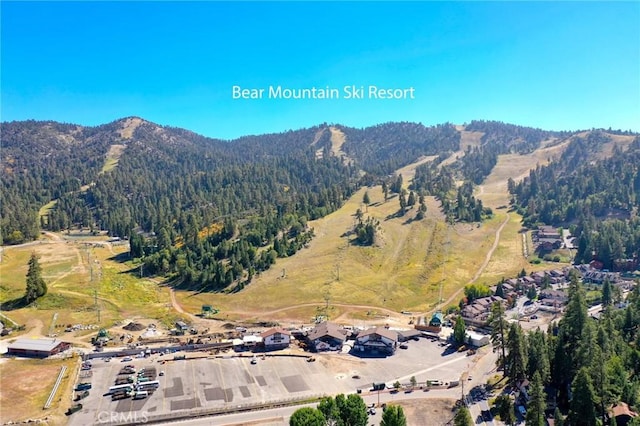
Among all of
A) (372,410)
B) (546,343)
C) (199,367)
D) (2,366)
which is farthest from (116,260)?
(546,343)

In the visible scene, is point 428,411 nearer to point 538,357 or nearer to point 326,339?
point 538,357

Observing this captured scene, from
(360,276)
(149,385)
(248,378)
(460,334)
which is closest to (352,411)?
(248,378)

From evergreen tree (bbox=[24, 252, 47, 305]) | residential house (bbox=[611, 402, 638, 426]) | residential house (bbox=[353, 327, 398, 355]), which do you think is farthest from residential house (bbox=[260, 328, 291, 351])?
evergreen tree (bbox=[24, 252, 47, 305])

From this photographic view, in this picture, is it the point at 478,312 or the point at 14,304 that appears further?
the point at 478,312

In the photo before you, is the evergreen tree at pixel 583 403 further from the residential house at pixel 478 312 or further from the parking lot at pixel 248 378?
the residential house at pixel 478 312

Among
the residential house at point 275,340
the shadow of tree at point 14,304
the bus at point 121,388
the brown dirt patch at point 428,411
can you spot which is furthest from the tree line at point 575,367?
the shadow of tree at point 14,304

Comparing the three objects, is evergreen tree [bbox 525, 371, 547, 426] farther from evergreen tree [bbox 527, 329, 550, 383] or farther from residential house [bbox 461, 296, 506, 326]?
residential house [bbox 461, 296, 506, 326]
